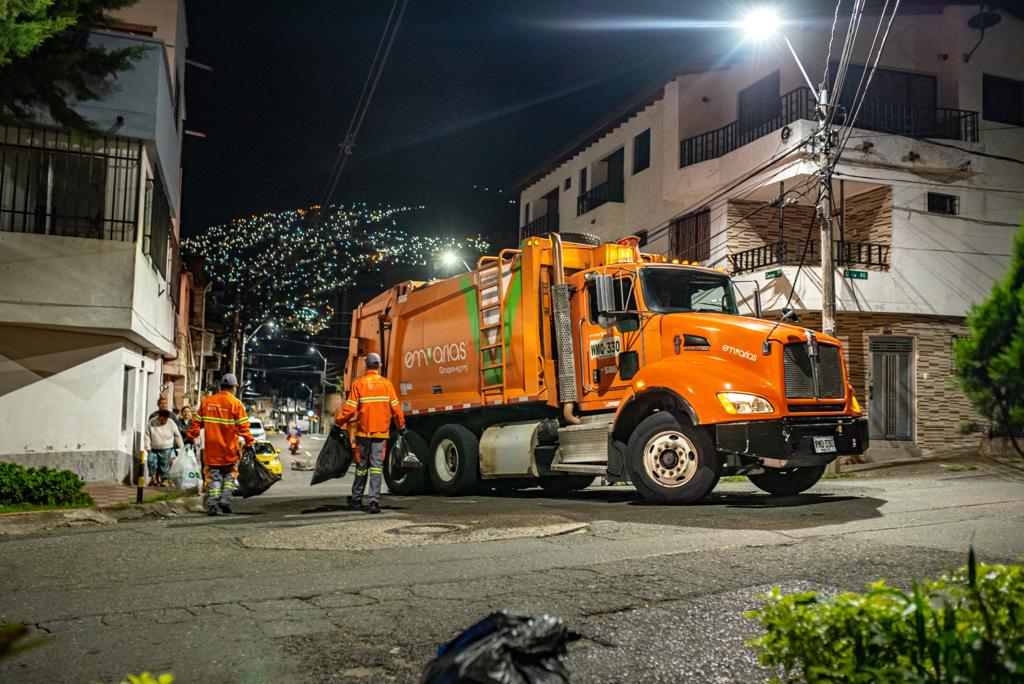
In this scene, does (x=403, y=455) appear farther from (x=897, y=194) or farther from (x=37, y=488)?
(x=897, y=194)

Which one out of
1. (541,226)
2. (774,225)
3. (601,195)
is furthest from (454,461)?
(541,226)

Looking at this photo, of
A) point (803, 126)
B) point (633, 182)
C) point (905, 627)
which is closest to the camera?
point (905, 627)

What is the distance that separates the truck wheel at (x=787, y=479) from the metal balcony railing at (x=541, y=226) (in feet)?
77.8

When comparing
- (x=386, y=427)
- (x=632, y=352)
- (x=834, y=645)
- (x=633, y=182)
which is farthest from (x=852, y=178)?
(x=834, y=645)

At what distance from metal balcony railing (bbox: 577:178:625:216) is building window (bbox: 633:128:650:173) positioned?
1170mm

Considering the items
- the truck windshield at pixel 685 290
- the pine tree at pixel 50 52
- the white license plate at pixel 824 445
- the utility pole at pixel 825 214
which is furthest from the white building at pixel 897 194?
the pine tree at pixel 50 52

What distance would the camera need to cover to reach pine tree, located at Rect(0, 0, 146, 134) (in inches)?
301

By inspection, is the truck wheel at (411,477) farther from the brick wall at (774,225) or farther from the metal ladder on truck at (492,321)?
the brick wall at (774,225)

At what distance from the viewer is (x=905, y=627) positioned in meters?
2.02

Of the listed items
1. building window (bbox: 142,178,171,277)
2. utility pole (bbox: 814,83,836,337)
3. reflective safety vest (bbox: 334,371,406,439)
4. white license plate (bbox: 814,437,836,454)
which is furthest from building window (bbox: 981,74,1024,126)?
building window (bbox: 142,178,171,277)

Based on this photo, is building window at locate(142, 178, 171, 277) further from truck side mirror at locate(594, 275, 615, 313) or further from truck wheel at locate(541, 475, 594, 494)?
truck side mirror at locate(594, 275, 615, 313)

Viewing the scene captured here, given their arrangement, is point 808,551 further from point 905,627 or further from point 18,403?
point 18,403

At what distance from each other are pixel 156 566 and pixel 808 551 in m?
4.50

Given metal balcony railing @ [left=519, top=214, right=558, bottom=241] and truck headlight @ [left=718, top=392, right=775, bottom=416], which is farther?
metal balcony railing @ [left=519, top=214, right=558, bottom=241]
